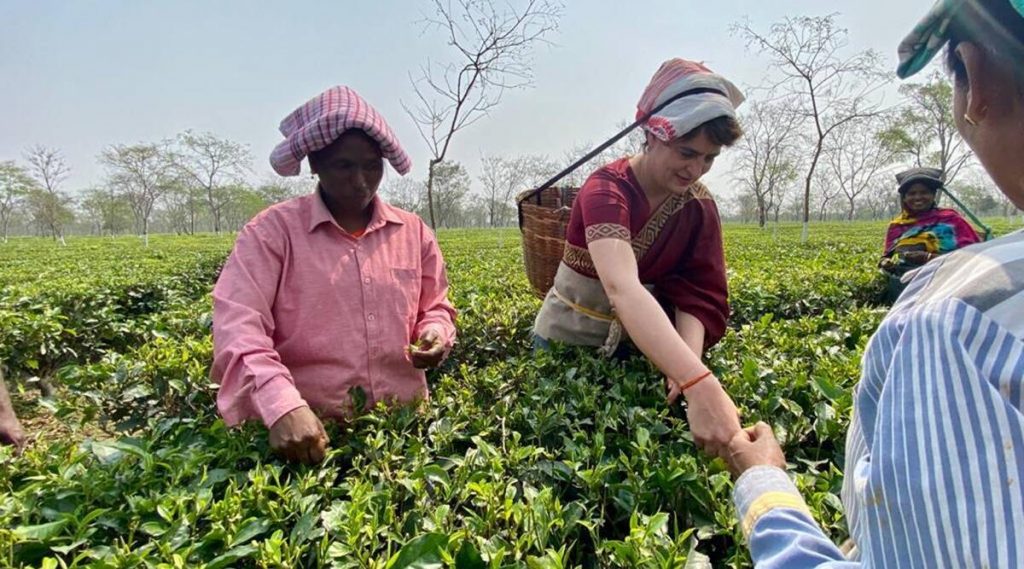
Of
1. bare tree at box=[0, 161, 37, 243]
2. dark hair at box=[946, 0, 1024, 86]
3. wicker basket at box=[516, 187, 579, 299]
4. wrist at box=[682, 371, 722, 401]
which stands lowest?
wrist at box=[682, 371, 722, 401]

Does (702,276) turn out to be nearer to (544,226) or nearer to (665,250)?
(665,250)

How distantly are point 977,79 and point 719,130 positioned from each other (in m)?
1.11

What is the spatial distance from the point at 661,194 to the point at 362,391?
1139mm

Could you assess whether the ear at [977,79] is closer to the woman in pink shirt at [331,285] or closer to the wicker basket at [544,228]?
the woman in pink shirt at [331,285]

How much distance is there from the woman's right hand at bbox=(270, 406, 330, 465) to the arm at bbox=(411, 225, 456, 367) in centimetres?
42

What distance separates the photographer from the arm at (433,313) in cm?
170

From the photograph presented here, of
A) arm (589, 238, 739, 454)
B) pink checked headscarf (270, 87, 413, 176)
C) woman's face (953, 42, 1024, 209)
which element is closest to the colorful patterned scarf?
arm (589, 238, 739, 454)

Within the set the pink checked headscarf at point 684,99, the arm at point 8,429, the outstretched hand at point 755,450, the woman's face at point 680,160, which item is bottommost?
the arm at point 8,429

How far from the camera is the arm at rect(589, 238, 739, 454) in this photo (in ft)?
3.93

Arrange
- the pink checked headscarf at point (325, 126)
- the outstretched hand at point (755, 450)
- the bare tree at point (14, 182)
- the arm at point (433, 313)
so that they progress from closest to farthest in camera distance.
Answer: the outstretched hand at point (755, 450)
the pink checked headscarf at point (325, 126)
the arm at point (433, 313)
the bare tree at point (14, 182)

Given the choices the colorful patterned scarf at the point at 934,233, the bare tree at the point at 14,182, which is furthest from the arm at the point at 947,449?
the bare tree at the point at 14,182

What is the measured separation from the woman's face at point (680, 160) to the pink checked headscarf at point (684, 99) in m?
0.06

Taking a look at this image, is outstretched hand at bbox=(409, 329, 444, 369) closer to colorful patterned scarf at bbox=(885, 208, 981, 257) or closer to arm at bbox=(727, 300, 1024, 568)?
arm at bbox=(727, 300, 1024, 568)

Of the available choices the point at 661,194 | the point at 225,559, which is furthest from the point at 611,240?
the point at 225,559
